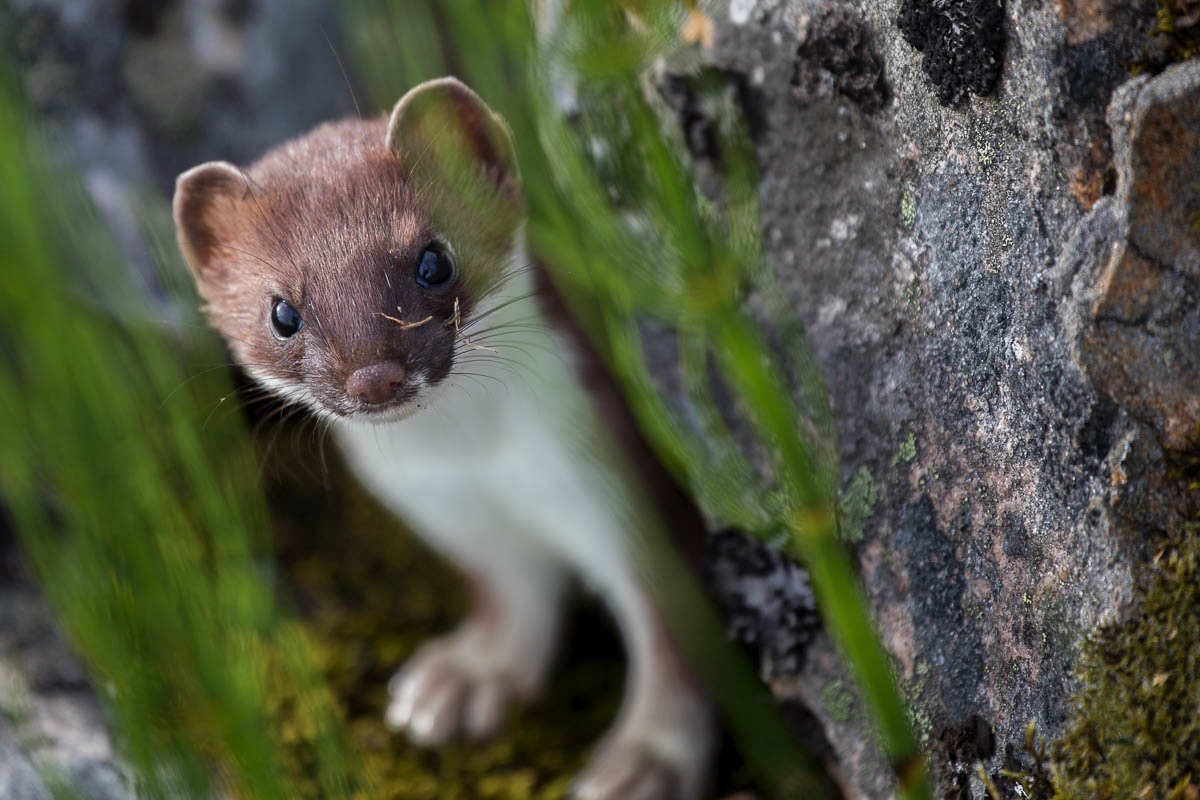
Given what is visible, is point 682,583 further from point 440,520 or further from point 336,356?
point 336,356

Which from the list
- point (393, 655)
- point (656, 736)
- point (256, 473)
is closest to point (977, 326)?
point (656, 736)

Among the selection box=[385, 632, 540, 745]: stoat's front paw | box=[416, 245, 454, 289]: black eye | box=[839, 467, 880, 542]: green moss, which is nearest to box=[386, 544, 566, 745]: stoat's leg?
box=[385, 632, 540, 745]: stoat's front paw

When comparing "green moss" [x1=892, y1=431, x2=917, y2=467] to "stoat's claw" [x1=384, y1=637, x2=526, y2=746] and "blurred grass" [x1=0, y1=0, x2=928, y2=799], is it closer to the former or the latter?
"blurred grass" [x1=0, y1=0, x2=928, y2=799]

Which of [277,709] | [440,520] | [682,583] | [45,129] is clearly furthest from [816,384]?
[45,129]

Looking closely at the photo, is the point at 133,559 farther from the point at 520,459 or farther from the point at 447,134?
the point at 520,459

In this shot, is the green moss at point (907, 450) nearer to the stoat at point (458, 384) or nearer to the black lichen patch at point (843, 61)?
the black lichen patch at point (843, 61)

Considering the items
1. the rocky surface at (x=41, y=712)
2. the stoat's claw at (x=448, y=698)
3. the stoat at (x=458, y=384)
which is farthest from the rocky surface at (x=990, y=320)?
the rocky surface at (x=41, y=712)
